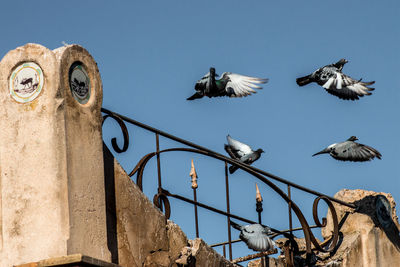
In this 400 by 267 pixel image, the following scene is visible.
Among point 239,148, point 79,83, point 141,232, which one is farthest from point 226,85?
point 79,83

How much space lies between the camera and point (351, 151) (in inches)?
460

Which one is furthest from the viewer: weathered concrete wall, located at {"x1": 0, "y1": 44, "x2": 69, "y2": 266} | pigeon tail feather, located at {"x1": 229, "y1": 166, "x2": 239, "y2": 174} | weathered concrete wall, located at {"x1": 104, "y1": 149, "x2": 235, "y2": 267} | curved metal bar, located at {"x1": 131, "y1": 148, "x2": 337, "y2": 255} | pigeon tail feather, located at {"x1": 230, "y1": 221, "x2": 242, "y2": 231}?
pigeon tail feather, located at {"x1": 229, "y1": 166, "x2": 239, "y2": 174}

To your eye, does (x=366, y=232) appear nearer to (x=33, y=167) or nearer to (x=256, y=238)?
(x=256, y=238)

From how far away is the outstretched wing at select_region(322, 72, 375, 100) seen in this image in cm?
1177

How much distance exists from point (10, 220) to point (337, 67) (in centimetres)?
549

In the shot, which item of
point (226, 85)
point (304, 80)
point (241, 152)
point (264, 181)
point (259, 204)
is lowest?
point (259, 204)

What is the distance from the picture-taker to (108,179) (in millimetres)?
8250

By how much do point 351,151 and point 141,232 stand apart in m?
4.01

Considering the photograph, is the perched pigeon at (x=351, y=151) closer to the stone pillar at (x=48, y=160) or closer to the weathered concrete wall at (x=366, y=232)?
the weathered concrete wall at (x=366, y=232)

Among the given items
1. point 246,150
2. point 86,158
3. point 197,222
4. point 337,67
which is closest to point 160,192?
point 197,222

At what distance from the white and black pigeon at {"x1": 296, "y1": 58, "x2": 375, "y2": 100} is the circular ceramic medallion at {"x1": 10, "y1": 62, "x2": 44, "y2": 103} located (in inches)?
190

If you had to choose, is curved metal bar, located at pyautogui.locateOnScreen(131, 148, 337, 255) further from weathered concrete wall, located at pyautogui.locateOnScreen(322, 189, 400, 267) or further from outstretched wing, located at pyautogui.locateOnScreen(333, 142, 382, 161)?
outstretched wing, located at pyautogui.locateOnScreen(333, 142, 382, 161)

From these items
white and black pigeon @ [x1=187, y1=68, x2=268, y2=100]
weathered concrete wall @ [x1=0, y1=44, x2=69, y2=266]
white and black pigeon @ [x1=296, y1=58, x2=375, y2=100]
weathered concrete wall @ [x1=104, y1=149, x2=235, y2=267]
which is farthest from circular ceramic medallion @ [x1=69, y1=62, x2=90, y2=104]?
white and black pigeon @ [x1=296, y1=58, x2=375, y2=100]

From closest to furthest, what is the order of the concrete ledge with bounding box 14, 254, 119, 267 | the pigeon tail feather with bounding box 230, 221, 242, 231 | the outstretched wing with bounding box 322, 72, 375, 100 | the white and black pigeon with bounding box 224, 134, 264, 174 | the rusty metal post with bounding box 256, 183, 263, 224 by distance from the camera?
the concrete ledge with bounding box 14, 254, 119, 267, the pigeon tail feather with bounding box 230, 221, 242, 231, the rusty metal post with bounding box 256, 183, 263, 224, the white and black pigeon with bounding box 224, 134, 264, 174, the outstretched wing with bounding box 322, 72, 375, 100
